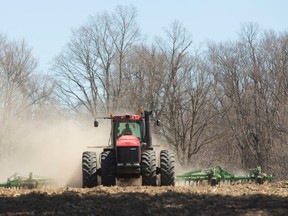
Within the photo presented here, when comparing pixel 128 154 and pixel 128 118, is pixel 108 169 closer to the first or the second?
pixel 128 154

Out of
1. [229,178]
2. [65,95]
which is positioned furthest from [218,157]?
[229,178]

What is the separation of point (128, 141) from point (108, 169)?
3.24ft

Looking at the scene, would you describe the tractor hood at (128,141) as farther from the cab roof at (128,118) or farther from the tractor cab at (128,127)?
the cab roof at (128,118)

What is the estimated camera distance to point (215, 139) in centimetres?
4481

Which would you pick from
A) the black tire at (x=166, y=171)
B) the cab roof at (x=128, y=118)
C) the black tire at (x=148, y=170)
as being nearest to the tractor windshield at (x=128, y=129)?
the cab roof at (x=128, y=118)

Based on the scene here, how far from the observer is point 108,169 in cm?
1434

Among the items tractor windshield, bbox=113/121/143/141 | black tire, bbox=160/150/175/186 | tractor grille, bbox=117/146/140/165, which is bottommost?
black tire, bbox=160/150/175/186

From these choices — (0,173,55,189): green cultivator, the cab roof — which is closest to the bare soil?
the cab roof

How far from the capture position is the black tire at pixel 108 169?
14.3 m

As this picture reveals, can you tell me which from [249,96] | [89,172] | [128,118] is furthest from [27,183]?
[249,96]

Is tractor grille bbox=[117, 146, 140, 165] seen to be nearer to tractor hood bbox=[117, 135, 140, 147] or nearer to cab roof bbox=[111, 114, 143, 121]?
tractor hood bbox=[117, 135, 140, 147]

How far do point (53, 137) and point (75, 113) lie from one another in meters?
18.0

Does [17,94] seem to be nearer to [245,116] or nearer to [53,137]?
[53,137]

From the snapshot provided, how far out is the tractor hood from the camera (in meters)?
14.4
